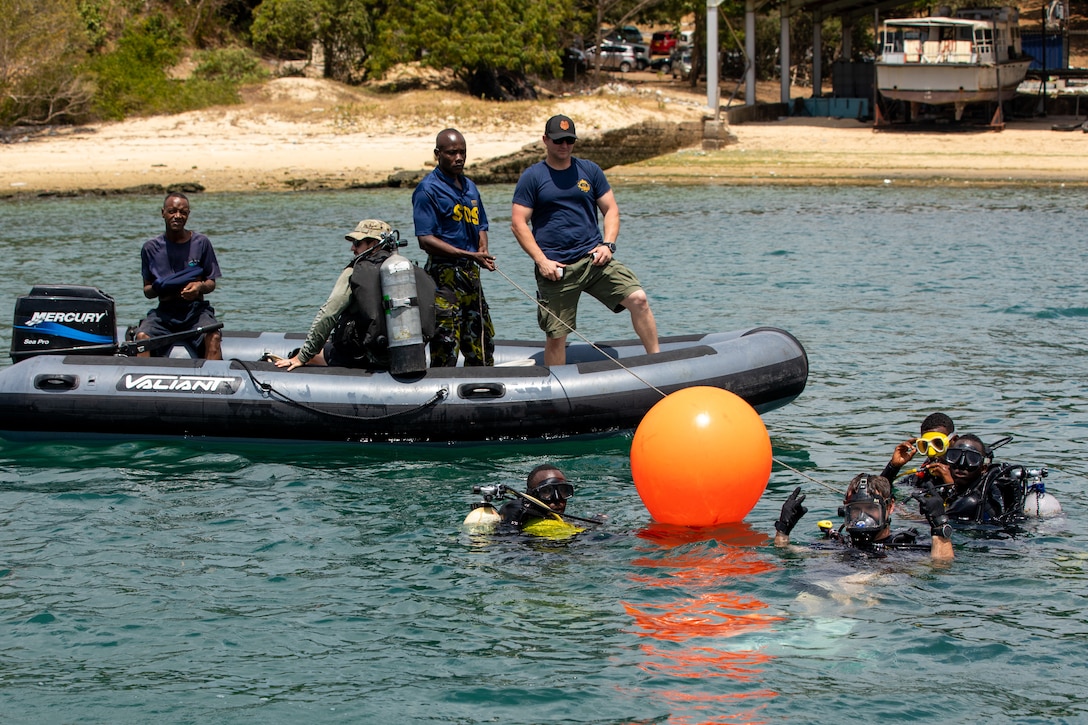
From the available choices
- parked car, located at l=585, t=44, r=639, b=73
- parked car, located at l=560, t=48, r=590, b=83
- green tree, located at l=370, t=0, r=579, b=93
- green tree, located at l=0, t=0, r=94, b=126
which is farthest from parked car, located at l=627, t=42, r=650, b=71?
green tree, located at l=0, t=0, r=94, b=126

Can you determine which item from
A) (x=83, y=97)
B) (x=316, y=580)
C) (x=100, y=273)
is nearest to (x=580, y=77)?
(x=83, y=97)

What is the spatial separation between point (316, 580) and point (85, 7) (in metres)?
33.0

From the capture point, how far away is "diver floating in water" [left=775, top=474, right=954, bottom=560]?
5.85m

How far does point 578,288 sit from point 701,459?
2438mm

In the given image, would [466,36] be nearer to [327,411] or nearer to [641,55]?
[641,55]

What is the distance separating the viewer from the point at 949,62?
28.8 meters

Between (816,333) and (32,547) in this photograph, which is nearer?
(32,547)

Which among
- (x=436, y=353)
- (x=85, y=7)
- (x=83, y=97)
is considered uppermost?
(x=85, y=7)

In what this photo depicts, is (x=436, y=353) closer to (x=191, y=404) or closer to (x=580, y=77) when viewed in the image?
(x=191, y=404)

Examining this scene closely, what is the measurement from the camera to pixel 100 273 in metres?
16.3

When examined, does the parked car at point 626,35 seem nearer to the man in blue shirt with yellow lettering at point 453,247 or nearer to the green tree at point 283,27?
the green tree at point 283,27

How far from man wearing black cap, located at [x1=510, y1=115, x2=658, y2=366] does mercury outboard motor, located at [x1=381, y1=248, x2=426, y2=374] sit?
77cm

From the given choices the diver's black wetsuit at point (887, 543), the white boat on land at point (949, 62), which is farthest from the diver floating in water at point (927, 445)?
the white boat on land at point (949, 62)

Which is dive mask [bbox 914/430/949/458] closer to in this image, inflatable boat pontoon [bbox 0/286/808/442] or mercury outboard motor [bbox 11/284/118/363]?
inflatable boat pontoon [bbox 0/286/808/442]
